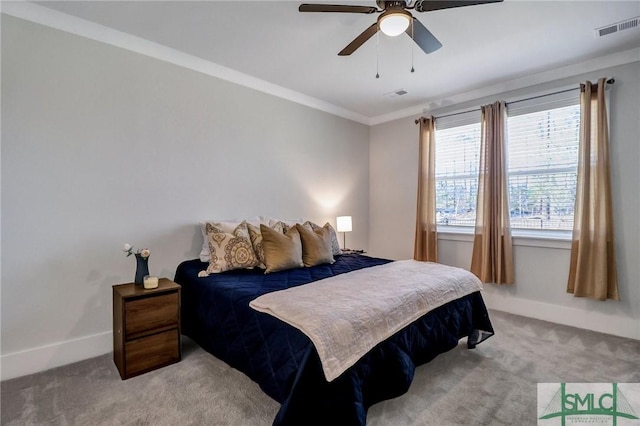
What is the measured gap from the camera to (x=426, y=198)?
417 cm

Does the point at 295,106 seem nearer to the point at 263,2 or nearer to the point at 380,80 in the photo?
the point at 380,80

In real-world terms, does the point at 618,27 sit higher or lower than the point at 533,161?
higher

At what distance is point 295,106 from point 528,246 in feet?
10.4

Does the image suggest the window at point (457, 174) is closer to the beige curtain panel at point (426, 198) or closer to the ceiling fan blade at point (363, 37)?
the beige curtain panel at point (426, 198)

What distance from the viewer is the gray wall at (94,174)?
2.17 metres

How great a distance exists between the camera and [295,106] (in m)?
3.90

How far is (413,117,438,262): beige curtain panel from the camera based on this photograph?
13.5 ft

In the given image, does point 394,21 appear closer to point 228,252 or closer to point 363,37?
point 363,37

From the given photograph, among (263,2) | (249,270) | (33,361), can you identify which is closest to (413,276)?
(249,270)

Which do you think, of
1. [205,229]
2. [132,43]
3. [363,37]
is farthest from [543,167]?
[132,43]

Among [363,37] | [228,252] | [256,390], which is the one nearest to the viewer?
[256,390]

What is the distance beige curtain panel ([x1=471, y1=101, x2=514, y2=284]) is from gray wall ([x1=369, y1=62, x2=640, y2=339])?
0.16 m

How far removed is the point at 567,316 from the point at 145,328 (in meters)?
3.89

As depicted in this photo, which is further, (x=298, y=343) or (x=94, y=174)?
(x=94, y=174)
